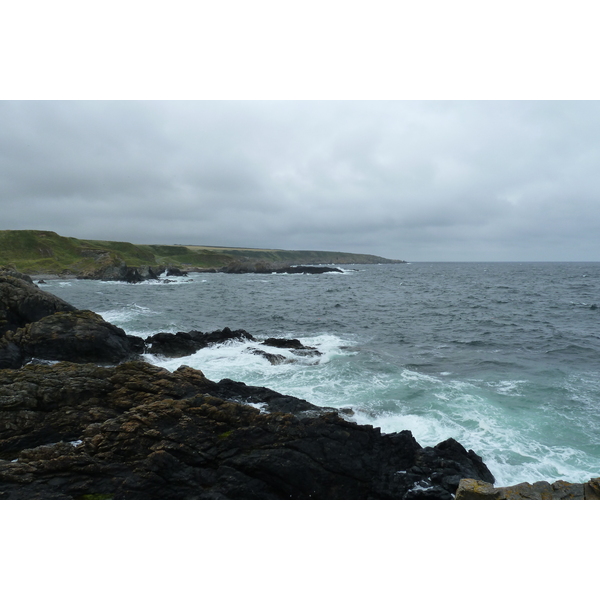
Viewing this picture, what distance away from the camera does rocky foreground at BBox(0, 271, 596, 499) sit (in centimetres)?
809

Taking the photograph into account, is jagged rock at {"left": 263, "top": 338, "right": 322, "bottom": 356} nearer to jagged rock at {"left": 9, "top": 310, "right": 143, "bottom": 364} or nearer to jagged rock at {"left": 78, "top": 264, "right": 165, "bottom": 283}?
jagged rock at {"left": 9, "top": 310, "right": 143, "bottom": 364}

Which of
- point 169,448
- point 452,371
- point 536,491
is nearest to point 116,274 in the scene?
point 452,371

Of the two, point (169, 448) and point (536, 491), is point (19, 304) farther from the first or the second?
point (536, 491)

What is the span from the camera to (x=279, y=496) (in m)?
8.45

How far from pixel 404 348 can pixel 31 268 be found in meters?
101

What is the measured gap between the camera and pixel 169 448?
8883 millimetres

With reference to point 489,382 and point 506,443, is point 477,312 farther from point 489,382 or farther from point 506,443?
point 506,443

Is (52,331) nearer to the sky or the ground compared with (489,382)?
nearer to the sky

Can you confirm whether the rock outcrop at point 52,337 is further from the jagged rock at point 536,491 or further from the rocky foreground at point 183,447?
the jagged rock at point 536,491

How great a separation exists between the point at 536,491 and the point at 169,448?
8.32 m

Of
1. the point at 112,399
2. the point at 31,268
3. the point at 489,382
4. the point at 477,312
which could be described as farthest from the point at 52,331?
the point at 31,268

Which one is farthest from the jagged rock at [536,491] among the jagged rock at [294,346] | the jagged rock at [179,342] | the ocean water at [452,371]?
the jagged rock at [179,342]

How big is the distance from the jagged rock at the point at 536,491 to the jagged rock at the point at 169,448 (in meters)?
1.78

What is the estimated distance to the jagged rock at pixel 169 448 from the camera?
8.04 metres
